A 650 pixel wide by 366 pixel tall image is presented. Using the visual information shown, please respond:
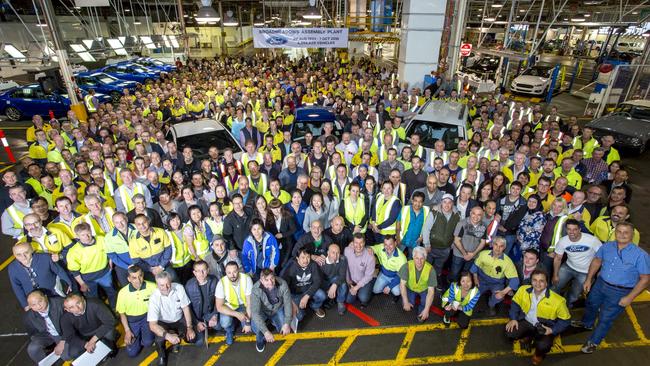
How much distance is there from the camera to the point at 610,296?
150 inches

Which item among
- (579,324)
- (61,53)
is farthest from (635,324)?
(61,53)

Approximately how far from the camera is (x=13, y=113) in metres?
14.1

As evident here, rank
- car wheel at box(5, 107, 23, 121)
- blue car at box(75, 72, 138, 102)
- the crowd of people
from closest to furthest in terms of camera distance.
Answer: the crowd of people
car wheel at box(5, 107, 23, 121)
blue car at box(75, 72, 138, 102)

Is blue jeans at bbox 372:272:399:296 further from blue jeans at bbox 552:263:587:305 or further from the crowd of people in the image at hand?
blue jeans at bbox 552:263:587:305

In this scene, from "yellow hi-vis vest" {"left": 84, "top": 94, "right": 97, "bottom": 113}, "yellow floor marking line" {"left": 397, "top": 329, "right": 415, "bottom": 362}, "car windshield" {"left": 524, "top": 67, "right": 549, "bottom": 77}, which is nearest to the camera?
"yellow floor marking line" {"left": 397, "top": 329, "right": 415, "bottom": 362}

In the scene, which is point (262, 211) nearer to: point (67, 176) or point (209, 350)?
point (209, 350)

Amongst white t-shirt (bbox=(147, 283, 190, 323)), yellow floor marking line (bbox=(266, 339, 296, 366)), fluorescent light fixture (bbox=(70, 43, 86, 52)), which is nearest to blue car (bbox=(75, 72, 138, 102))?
fluorescent light fixture (bbox=(70, 43, 86, 52))

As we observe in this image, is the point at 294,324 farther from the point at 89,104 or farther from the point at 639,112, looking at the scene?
the point at 639,112

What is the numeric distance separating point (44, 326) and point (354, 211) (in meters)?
3.95

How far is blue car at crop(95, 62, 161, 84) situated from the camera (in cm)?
1803

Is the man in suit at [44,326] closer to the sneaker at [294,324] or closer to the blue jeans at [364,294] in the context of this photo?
the sneaker at [294,324]

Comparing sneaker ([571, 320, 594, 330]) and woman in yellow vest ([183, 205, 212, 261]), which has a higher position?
woman in yellow vest ([183, 205, 212, 261])

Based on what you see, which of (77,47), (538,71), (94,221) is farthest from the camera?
(538,71)

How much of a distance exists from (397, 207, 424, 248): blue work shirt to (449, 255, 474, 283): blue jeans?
25.2 inches
